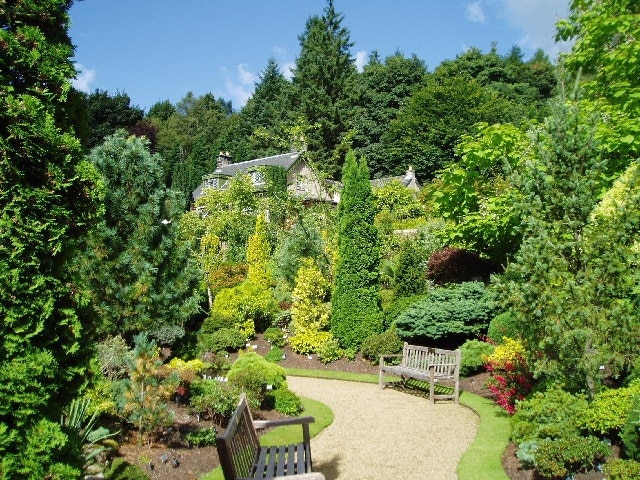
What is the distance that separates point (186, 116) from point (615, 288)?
70.7m

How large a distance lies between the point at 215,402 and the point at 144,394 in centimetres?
138

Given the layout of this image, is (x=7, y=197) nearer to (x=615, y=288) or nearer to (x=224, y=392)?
(x=224, y=392)

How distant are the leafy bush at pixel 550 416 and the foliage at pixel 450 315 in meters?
6.09

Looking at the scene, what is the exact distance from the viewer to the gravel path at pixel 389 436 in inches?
307

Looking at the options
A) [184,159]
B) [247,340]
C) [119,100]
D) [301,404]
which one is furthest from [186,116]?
[301,404]

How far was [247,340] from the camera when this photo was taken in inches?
735

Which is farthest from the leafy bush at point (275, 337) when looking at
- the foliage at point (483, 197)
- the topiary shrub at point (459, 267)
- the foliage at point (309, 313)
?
the foliage at point (483, 197)

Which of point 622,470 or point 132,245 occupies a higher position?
point 132,245

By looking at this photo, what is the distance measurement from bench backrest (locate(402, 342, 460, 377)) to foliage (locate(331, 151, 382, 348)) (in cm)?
309

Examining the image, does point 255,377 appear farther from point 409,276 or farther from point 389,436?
point 409,276

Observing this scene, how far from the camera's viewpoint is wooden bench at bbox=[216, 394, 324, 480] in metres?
4.92

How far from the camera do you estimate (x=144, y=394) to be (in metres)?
8.06

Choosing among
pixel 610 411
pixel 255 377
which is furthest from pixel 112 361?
pixel 610 411

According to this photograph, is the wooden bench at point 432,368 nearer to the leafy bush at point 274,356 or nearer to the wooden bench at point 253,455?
the leafy bush at point 274,356
